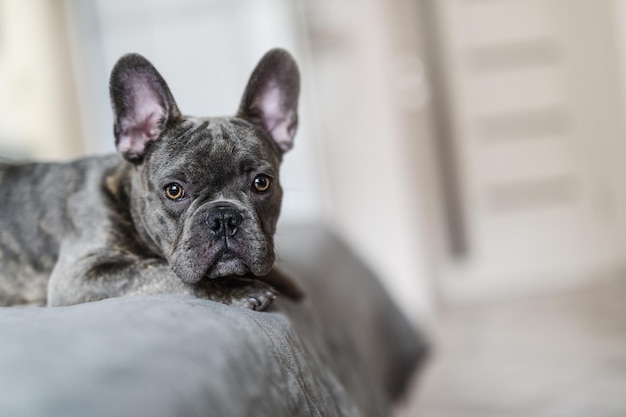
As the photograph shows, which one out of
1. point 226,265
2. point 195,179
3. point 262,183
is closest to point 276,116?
point 262,183

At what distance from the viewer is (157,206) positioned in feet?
5.44

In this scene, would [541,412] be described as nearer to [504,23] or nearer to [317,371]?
[317,371]

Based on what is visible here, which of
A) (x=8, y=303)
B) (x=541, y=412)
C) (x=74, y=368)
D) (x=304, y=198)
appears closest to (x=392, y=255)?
A: (x=304, y=198)

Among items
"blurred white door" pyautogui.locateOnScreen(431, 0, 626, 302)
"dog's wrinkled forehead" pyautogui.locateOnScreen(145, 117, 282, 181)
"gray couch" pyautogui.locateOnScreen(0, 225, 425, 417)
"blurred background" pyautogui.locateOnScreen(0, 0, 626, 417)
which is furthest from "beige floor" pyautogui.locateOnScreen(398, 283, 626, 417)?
"dog's wrinkled forehead" pyautogui.locateOnScreen(145, 117, 282, 181)

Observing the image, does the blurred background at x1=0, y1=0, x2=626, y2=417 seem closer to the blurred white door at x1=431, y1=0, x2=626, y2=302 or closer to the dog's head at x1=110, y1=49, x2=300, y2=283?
the blurred white door at x1=431, y1=0, x2=626, y2=302

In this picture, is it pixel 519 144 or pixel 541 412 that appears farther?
pixel 519 144

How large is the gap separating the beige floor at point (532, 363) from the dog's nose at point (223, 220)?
156 centimetres

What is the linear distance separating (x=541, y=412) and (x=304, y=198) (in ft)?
9.59

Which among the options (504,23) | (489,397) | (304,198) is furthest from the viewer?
(504,23)

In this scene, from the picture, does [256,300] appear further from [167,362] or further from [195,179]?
[167,362]

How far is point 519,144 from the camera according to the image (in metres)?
5.67

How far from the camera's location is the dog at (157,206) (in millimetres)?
1523

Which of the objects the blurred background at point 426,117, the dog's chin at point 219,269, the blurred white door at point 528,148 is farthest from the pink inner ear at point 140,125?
the blurred white door at point 528,148

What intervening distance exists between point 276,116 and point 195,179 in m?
0.46
